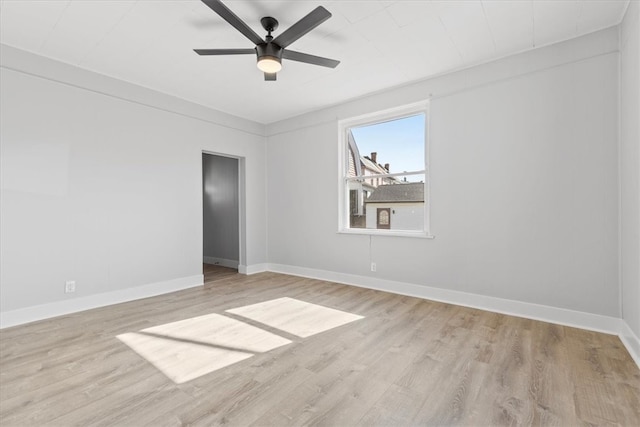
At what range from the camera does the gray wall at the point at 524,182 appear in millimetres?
2707

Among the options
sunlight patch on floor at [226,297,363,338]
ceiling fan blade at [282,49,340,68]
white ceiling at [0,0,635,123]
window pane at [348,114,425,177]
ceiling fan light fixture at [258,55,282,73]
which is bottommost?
sunlight patch on floor at [226,297,363,338]

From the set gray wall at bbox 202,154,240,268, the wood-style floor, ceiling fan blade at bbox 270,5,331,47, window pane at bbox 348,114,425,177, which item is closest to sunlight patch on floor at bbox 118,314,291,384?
the wood-style floor

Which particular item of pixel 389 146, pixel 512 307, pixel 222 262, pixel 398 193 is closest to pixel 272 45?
pixel 389 146

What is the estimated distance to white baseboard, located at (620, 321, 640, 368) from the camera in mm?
2147

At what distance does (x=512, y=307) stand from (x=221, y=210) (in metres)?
5.28

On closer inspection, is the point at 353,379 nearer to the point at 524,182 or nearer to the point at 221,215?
the point at 524,182

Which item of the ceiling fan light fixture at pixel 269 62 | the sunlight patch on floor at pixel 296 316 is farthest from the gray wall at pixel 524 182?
the ceiling fan light fixture at pixel 269 62

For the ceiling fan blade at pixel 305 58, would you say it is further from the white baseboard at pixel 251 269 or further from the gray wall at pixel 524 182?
the white baseboard at pixel 251 269

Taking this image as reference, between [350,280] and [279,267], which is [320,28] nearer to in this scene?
[350,280]

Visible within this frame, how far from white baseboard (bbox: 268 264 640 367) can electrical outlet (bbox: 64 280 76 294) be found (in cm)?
332

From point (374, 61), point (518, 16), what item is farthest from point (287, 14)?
point (518, 16)

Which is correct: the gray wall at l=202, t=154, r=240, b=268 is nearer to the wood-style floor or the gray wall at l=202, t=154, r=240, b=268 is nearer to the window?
the window

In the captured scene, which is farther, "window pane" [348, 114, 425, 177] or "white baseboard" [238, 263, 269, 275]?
"white baseboard" [238, 263, 269, 275]

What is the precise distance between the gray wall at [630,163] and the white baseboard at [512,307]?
0.48 ft
